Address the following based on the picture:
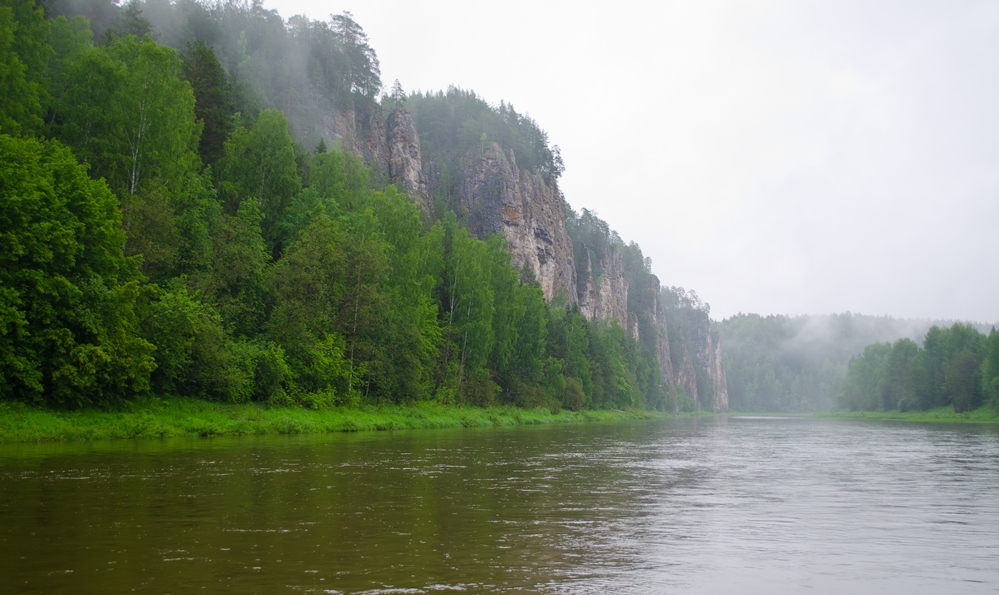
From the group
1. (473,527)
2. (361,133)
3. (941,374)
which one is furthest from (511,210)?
(473,527)

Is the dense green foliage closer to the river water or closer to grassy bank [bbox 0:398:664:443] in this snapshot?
grassy bank [bbox 0:398:664:443]

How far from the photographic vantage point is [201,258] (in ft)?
142

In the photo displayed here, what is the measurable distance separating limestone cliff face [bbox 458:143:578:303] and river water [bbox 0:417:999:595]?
339ft

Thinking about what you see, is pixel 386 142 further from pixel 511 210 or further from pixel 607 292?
pixel 607 292

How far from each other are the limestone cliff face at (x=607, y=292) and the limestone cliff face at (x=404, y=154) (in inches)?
2352

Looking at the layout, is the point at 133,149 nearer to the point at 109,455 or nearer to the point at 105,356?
the point at 105,356

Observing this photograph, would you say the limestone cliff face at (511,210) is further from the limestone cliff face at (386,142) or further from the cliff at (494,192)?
the limestone cliff face at (386,142)

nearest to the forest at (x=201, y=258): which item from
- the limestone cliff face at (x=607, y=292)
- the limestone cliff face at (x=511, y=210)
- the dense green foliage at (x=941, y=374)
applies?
the limestone cliff face at (x=511, y=210)

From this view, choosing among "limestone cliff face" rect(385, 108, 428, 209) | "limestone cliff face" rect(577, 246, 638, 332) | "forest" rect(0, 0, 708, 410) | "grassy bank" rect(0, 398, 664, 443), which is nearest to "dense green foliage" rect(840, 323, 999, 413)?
"limestone cliff face" rect(577, 246, 638, 332)

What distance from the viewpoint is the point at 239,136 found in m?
57.4

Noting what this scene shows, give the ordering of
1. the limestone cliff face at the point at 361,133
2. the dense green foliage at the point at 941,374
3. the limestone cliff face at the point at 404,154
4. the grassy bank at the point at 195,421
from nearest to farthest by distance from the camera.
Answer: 1. the grassy bank at the point at 195,421
2. the limestone cliff face at the point at 361,133
3. the limestone cliff face at the point at 404,154
4. the dense green foliage at the point at 941,374

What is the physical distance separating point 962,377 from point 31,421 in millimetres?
139663

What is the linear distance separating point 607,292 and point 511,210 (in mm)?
59748

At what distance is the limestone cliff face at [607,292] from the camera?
163 m
